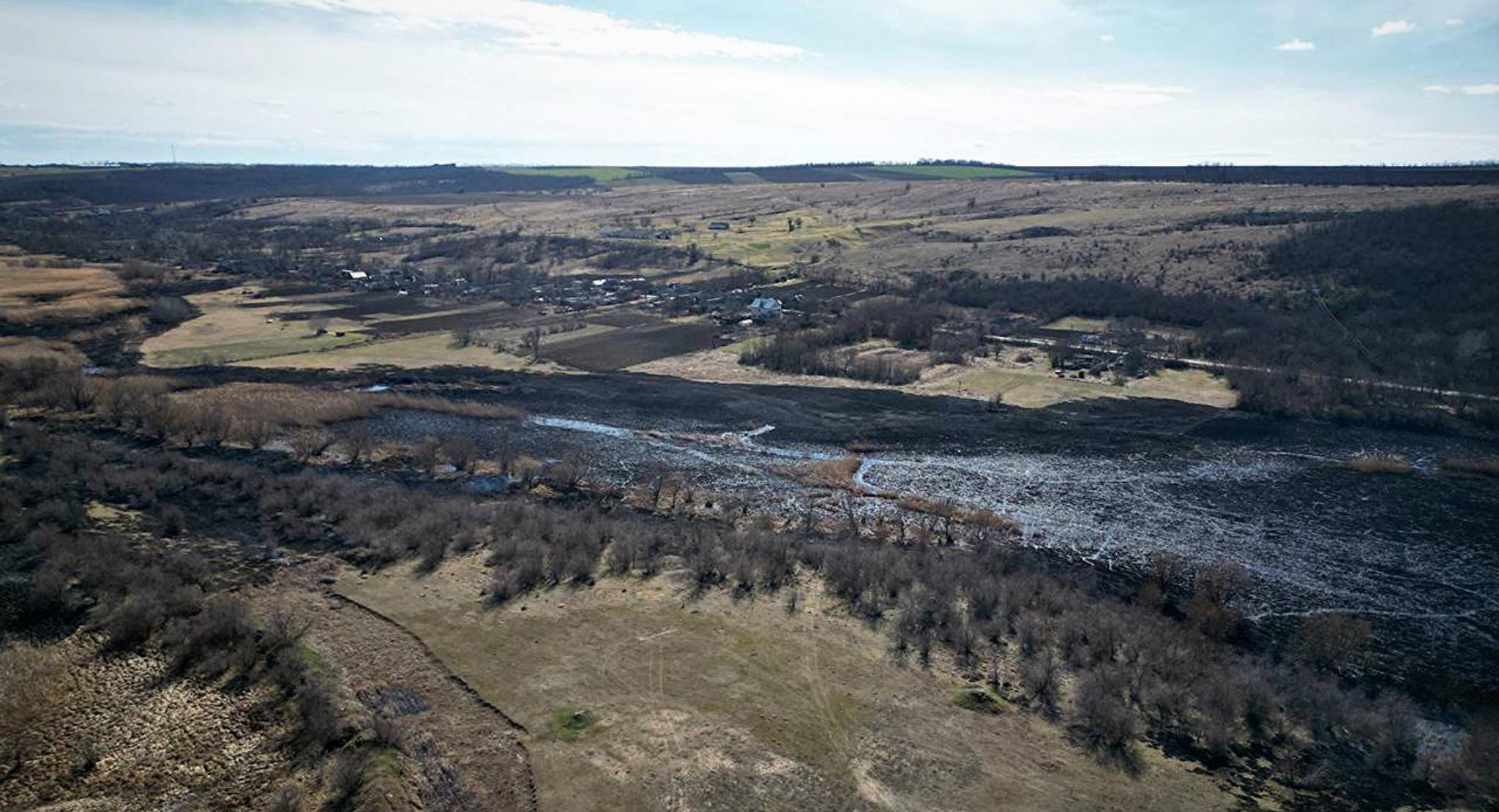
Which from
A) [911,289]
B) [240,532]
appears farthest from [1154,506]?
[911,289]

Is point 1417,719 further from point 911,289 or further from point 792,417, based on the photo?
point 911,289

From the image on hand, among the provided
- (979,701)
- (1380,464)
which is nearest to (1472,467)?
(1380,464)

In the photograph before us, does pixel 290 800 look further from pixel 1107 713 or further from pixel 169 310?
pixel 169 310

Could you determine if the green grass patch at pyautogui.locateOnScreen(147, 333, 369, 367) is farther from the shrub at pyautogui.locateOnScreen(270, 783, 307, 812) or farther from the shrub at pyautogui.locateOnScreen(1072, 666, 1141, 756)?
the shrub at pyautogui.locateOnScreen(1072, 666, 1141, 756)

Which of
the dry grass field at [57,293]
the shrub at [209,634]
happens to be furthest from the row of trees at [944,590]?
the dry grass field at [57,293]

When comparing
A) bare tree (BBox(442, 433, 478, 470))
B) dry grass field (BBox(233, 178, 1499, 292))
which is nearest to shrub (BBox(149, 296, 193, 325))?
bare tree (BBox(442, 433, 478, 470))

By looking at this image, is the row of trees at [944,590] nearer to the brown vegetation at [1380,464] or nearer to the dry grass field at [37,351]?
the brown vegetation at [1380,464]
